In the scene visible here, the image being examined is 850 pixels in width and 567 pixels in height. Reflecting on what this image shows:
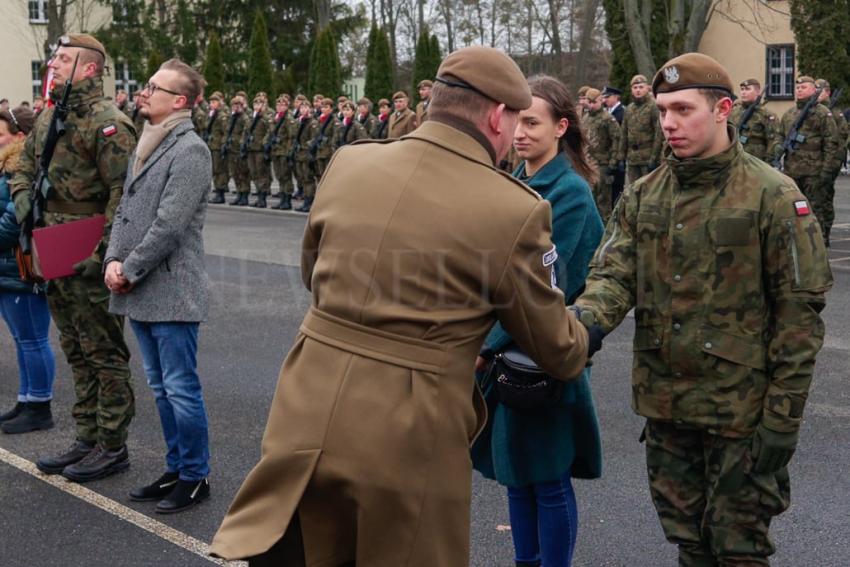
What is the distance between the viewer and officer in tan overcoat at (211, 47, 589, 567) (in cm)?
274

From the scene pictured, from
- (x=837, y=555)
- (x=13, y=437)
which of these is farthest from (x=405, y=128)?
(x=837, y=555)

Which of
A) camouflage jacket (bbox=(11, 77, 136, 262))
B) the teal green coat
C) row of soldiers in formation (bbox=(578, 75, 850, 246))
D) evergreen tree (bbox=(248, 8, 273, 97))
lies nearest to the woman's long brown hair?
the teal green coat

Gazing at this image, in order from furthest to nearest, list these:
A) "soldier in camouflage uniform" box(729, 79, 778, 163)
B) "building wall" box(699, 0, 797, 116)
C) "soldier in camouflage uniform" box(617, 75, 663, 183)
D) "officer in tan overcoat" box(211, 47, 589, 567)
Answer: "building wall" box(699, 0, 797, 116) → "soldier in camouflage uniform" box(617, 75, 663, 183) → "soldier in camouflage uniform" box(729, 79, 778, 163) → "officer in tan overcoat" box(211, 47, 589, 567)

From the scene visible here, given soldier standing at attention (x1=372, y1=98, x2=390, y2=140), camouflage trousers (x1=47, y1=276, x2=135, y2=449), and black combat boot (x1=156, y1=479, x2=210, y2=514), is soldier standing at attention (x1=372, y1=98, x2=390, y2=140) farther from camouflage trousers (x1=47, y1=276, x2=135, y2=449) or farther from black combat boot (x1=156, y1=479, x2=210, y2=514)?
black combat boot (x1=156, y1=479, x2=210, y2=514)

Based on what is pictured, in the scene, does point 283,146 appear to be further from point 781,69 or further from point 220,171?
point 781,69

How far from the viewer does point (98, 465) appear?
19.0 feet

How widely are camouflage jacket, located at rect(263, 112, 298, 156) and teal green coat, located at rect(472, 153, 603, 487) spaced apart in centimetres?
2006

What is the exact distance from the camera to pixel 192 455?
5344mm

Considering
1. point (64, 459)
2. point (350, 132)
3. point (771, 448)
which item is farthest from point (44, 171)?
point (350, 132)

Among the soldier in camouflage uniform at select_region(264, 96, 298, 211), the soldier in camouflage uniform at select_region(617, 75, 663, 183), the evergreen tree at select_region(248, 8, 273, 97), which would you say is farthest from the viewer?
the evergreen tree at select_region(248, 8, 273, 97)

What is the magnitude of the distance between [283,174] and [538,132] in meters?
19.4

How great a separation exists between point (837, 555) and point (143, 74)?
45.1 meters

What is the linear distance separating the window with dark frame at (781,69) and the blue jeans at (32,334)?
124ft

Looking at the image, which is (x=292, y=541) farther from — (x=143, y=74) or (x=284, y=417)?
(x=143, y=74)
